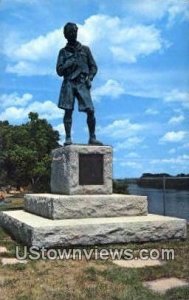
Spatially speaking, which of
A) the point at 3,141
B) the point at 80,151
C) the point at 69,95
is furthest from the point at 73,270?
the point at 3,141

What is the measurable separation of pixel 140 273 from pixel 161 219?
2271mm

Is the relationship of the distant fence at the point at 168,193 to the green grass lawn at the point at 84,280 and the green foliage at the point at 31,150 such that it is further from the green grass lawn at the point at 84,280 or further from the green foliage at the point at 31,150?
the green foliage at the point at 31,150

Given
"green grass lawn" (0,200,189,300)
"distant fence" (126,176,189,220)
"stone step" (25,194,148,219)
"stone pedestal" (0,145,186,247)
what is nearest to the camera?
"green grass lawn" (0,200,189,300)

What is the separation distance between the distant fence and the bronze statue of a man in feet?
11.4

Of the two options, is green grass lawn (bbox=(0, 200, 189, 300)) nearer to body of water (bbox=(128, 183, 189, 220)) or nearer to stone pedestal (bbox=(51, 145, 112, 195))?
stone pedestal (bbox=(51, 145, 112, 195))

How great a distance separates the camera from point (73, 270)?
19.4ft

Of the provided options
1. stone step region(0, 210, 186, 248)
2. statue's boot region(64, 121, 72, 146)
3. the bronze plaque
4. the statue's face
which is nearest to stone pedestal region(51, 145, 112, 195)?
the bronze plaque

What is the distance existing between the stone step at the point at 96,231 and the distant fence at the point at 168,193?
4.09 metres

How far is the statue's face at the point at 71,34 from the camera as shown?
9.35 metres

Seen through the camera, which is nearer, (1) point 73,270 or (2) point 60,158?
(1) point 73,270

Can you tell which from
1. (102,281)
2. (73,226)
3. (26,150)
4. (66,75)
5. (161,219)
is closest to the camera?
(102,281)

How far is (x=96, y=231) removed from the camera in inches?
289

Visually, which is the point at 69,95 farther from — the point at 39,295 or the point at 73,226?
the point at 39,295

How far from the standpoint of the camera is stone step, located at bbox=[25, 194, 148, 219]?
808 cm
